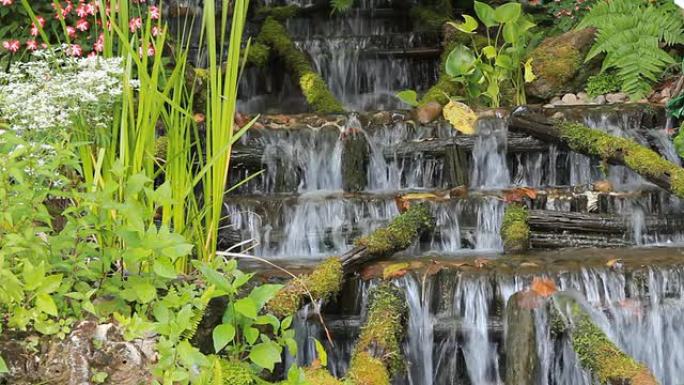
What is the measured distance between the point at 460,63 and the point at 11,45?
3.64 metres

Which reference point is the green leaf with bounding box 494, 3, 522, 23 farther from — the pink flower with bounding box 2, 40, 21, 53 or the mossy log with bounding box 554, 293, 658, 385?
the pink flower with bounding box 2, 40, 21, 53

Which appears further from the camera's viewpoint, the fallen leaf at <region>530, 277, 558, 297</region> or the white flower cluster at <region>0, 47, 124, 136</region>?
the fallen leaf at <region>530, 277, 558, 297</region>

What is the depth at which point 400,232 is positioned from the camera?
4391mm

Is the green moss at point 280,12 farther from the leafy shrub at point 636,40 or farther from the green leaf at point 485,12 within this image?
the leafy shrub at point 636,40

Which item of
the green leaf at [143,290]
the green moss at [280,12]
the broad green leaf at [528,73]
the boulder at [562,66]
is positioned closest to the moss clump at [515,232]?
the broad green leaf at [528,73]

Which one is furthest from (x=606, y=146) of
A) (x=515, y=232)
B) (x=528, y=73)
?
(x=528, y=73)

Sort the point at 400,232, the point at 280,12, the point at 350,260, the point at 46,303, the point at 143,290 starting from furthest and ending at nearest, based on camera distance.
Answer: the point at 280,12 < the point at 400,232 < the point at 350,260 < the point at 143,290 < the point at 46,303

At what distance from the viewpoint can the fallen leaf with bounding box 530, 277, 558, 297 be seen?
3.41 metres

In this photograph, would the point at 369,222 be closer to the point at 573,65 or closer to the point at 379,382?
the point at 379,382

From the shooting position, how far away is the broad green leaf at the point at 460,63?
21.2ft

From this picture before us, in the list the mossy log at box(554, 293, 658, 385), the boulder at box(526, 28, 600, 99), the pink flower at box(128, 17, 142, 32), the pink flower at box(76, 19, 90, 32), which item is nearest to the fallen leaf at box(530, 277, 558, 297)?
the mossy log at box(554, 293, 658, 385)

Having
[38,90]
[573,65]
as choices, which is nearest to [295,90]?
[573,65]

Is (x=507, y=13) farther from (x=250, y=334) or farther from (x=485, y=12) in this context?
(x=250, y=334)

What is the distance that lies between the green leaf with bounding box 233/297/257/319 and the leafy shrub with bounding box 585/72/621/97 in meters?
5.27
